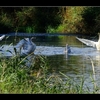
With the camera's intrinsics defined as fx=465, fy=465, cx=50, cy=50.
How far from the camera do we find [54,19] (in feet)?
94.0

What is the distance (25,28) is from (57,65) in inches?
669

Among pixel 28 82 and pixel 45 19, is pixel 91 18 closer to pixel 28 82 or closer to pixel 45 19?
pixel 45 19

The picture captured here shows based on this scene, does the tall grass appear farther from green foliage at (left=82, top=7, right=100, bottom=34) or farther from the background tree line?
green foliage at (left=82, top=7, right=100, bottom=34)

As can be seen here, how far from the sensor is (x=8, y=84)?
14.3 ft

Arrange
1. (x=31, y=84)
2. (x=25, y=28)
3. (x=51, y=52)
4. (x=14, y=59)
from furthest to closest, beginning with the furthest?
1. (x=25, y=28)
2. (x=51, y=52)
3. (x=14, y=59)
4. (x=31, y=84)

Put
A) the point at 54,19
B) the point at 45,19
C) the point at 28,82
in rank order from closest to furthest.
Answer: the point at 28,82, the point at 54,19, the point at 45,19

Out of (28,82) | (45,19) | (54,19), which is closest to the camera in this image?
(28,82)

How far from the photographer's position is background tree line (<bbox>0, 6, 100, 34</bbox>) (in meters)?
27.7

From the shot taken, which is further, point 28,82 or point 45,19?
point 45,19

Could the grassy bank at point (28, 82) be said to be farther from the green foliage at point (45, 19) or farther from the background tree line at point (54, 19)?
the green foliage at point (45, 19)

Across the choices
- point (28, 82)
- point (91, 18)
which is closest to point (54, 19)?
point (91, 18)

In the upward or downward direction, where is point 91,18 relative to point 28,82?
upward
